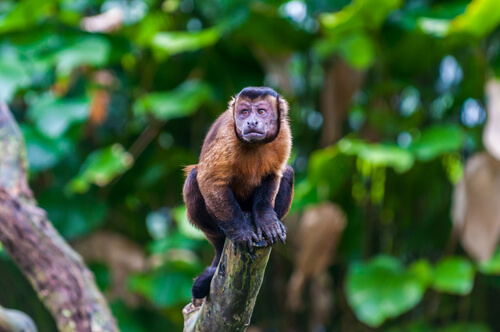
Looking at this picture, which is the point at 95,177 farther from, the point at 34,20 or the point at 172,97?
the point at 34,20

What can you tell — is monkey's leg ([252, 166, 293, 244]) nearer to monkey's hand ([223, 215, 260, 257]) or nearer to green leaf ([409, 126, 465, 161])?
monkey's hand ([223, 215, 260, 257])

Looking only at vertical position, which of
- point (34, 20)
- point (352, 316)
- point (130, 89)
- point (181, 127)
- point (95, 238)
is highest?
point (34, 20)

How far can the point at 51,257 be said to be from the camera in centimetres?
287

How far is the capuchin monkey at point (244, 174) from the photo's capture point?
214cm

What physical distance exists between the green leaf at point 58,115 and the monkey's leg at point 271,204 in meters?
2.70

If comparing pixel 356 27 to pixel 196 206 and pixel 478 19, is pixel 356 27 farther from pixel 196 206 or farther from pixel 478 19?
pixel 196 206

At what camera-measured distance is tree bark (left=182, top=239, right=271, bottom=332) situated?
1954 millimetres

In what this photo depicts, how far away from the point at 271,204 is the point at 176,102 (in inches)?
105

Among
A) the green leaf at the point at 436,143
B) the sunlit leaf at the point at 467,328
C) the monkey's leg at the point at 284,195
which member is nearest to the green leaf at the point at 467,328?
the sunlit leaf at the point at 467,328

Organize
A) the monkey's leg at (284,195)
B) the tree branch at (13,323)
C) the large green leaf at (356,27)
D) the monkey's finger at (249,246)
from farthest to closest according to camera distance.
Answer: the large green leaf at (356,27), the tree branch at (13,323), the monkey's leg at (284,195), the monkey's finger at (249,246)

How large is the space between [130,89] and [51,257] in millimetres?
3352

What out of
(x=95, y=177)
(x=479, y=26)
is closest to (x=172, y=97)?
(x=95, y=177)

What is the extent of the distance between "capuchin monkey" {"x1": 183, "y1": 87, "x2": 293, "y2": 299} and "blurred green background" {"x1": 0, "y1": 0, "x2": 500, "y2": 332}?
5.89ft

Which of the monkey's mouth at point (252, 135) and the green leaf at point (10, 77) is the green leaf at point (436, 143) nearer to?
the monkey's mouth at point (252, 135)
